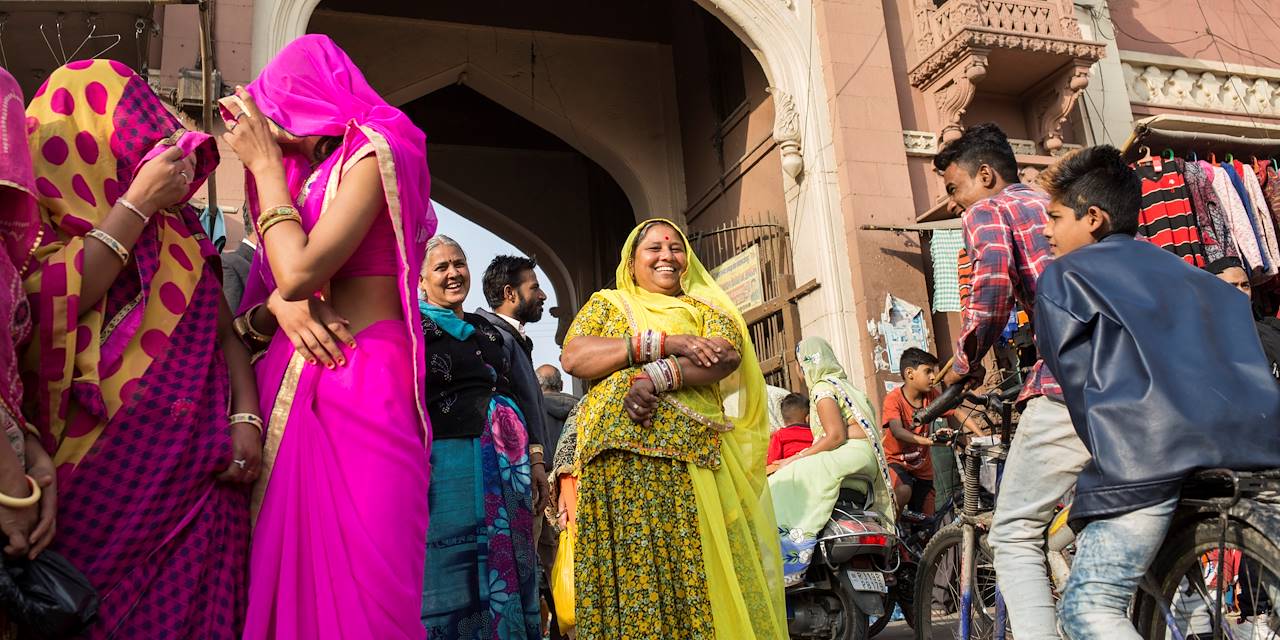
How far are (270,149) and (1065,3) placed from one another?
8433mm

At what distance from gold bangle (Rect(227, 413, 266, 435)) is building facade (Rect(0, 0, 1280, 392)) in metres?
5.58

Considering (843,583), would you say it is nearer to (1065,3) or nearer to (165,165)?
A: (165,165)

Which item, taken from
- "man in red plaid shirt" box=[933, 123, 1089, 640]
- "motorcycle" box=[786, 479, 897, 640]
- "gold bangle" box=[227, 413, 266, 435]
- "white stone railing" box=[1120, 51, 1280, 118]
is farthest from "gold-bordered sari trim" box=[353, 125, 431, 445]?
"white stone railing" box=[1120, 51, 1280, 118]

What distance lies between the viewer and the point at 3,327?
1549 mm

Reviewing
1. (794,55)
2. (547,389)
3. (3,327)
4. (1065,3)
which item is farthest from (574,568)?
(1065,3)

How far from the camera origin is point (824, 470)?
176 inches

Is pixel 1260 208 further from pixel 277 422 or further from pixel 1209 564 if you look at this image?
pixel 277 422

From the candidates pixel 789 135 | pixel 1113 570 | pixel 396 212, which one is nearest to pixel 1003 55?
pixel 789 135

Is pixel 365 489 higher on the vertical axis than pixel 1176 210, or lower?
lower

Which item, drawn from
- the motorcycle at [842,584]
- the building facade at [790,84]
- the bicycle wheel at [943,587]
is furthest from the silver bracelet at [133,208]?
the building facade at [790,84]

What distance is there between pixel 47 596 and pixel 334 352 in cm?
61

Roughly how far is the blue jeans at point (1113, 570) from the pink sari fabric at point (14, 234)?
1.98 meters

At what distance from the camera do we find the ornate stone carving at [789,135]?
8844mm

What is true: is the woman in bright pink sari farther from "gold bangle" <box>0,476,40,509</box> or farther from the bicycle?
the bicycle
